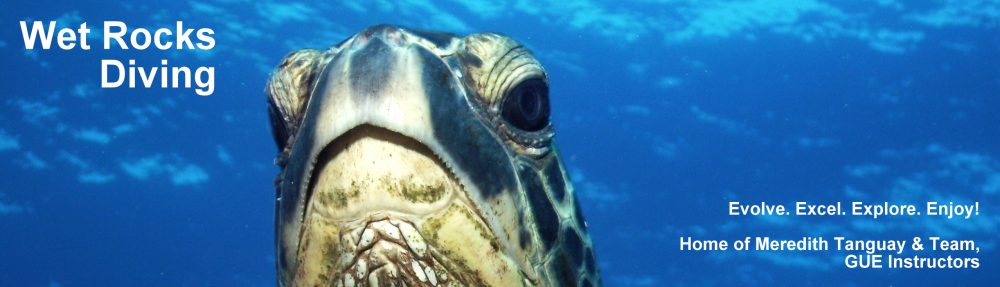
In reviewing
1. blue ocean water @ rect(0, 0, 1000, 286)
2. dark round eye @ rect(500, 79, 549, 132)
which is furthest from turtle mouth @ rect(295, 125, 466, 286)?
blue ocean water @ rect(0, 0, 1000, 286)

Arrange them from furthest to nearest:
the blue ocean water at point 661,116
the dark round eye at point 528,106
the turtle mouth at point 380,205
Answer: the blue ocean water at point 661,116 < the dark round eye at point 528,106 < the turtle mouth at point 380,205

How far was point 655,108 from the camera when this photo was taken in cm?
1836

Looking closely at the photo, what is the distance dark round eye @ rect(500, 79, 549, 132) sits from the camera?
1869mm

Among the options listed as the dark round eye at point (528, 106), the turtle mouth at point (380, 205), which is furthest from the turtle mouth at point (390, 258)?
the dark round eye at point (528, 106)

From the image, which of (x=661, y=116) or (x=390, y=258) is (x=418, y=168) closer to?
(x=390, y=258)

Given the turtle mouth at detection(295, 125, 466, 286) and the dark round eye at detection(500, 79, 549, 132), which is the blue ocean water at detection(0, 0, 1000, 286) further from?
the turtle mouth at detection(295, 125, 466, 286)

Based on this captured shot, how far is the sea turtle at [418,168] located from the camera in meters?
1.67

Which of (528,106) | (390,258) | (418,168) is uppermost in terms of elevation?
(528,106)

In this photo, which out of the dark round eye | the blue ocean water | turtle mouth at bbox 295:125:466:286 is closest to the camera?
turtle mouth at bbox 295:125:466:286

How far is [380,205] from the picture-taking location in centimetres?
168

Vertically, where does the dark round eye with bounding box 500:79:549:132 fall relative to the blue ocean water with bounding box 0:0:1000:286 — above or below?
below

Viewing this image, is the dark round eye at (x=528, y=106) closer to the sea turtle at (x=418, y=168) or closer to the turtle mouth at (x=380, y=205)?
the sea turtle at (x=418, y=168)

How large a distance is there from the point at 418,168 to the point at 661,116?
1731 centimetres

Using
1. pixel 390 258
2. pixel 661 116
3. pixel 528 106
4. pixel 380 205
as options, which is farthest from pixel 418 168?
pixel 661 116
